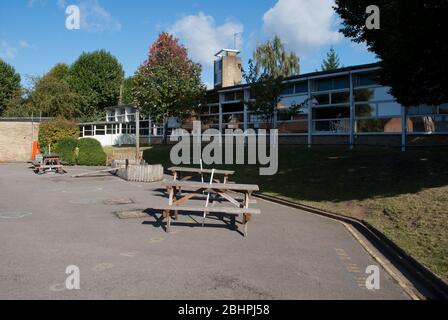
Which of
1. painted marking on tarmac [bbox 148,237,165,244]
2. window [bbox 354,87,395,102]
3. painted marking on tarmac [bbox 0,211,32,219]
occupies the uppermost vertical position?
window [bbox 354,87,395,102]

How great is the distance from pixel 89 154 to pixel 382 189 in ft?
64.9

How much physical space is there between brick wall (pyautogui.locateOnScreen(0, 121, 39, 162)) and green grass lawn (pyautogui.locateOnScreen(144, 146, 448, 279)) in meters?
22.2

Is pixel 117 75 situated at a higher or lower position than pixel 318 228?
higher

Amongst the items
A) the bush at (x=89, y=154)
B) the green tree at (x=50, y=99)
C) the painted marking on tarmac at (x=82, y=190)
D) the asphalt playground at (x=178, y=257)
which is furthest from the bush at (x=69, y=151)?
the green tree at (x=50, y=99)

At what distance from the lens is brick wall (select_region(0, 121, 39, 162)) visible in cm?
3306

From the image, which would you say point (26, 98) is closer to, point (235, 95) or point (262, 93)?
point (235, 95)

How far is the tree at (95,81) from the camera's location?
5534 cm

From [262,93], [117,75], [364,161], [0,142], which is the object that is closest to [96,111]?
[117,75]

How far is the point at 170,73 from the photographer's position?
32969 mm

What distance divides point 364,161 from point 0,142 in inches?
1148

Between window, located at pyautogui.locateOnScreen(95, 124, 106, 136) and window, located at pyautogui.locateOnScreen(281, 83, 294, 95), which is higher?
window, located at pyautogui.locateOnScreen(281, 83, 294, 95)

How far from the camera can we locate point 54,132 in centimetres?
3164

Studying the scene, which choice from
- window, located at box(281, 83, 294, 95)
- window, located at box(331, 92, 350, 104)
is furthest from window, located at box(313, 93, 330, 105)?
window, located at box(281, 83, 294, 95)

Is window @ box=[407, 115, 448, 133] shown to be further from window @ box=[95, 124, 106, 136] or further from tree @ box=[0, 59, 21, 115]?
tree @ box=[0, 59, 21, 115]
